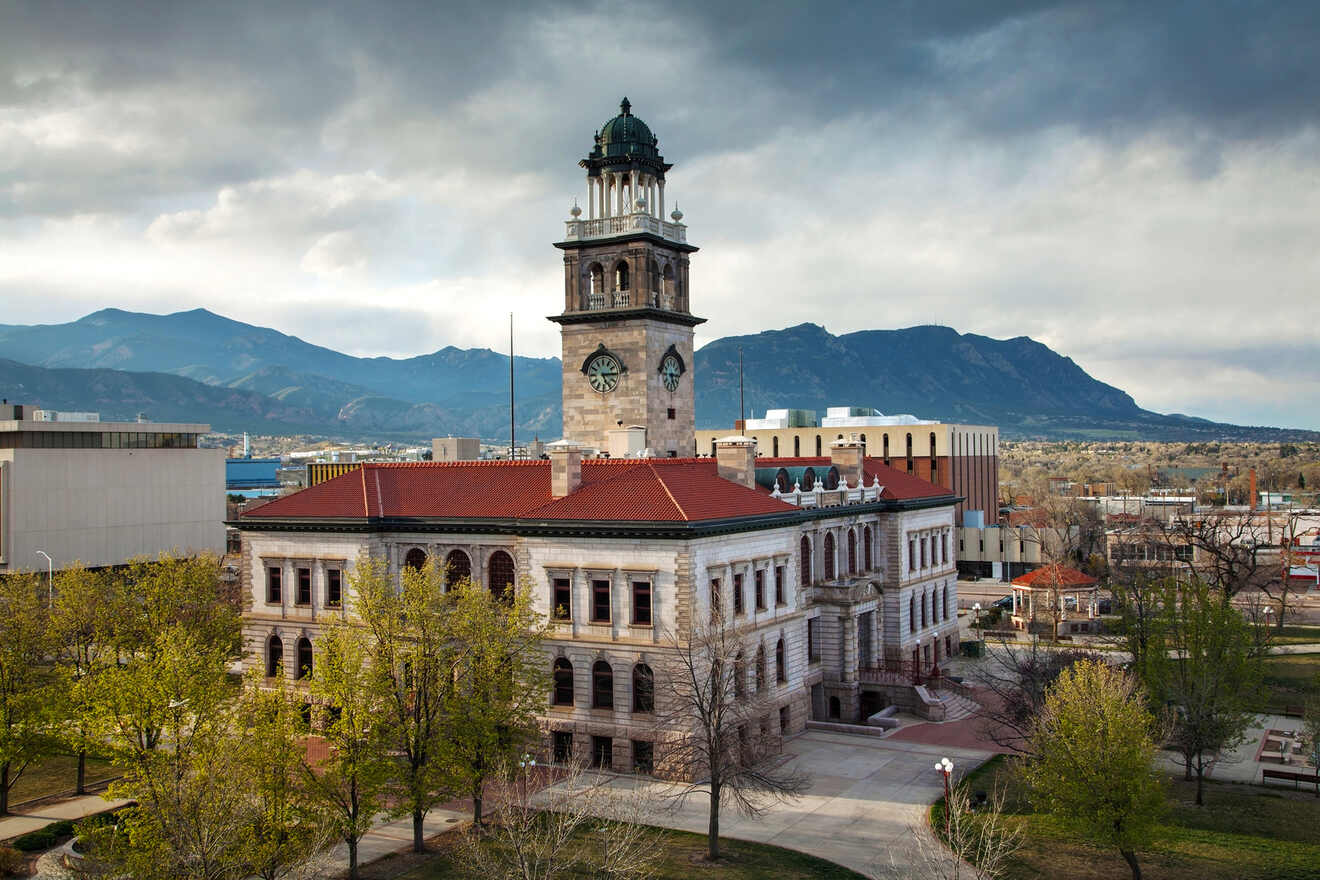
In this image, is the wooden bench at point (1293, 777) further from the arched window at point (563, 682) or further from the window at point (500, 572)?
the window at point (500, 572)

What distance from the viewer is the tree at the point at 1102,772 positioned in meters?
33.8

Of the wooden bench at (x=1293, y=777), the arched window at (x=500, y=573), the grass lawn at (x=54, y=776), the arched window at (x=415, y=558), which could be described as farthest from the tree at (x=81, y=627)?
the wooden bench at (x=1293, y=777)

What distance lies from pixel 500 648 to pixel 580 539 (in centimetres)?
837

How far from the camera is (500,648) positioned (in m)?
39.2

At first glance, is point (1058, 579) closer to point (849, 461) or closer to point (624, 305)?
point (849, 461)

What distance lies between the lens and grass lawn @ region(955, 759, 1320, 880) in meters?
35.1

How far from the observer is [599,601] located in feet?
153

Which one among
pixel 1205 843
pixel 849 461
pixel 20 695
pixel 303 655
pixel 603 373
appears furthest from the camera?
pixel 849 461

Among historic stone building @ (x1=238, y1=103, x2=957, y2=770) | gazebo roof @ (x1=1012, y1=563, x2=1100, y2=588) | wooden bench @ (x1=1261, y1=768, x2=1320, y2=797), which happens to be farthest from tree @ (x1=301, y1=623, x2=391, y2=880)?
gazebo roof @ (x1=1012, y1=563, x2=1100, y2=588)

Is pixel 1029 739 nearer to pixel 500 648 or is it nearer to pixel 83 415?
pixel 500 648

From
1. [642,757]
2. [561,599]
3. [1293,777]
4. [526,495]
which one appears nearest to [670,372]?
[526,495]

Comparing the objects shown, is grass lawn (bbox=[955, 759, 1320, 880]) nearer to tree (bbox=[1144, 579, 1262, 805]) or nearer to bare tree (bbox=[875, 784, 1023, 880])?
bare tree (bbox=[875, 784, 1023, 880])

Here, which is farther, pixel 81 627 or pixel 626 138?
pixel 626 138

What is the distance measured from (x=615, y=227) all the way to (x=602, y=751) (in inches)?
1068
